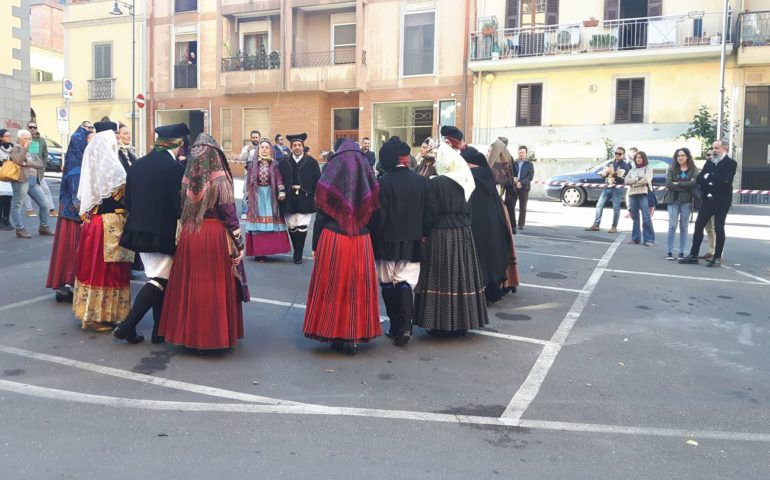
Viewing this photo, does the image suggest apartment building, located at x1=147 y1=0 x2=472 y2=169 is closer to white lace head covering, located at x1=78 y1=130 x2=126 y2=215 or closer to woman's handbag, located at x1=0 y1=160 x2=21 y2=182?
woman's handbag, located at x1=0 y1=160 x2=21 y2=182

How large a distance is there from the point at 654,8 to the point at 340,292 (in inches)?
967

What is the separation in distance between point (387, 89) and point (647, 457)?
88.3 ft

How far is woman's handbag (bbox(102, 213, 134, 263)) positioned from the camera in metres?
6.25

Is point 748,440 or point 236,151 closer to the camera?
point 748,440

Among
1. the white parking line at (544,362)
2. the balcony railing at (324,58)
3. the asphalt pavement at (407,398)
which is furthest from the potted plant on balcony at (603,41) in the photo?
the asphalt pavement at (407,398)

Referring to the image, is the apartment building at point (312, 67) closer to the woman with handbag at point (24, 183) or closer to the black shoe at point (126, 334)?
the woman with handbag at point (24, 183)

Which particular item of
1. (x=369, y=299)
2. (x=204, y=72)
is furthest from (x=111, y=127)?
(x=204, y=72)

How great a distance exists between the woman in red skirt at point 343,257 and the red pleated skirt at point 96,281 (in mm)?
1882

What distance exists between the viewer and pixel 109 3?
3409 cm

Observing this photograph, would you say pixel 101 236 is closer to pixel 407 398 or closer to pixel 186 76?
pixel 407 398

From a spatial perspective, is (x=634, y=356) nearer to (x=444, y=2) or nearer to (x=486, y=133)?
(x=486, y=133)

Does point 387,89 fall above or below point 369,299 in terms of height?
above

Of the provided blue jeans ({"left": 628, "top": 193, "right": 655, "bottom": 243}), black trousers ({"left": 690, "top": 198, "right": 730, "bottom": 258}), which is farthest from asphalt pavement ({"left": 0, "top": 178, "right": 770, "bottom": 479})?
blue jeans ({"left": 628, "top": 193, "right": 655, "bottom": 243})

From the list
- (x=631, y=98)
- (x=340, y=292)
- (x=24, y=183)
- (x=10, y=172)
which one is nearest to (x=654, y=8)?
(x=631, y=98)
